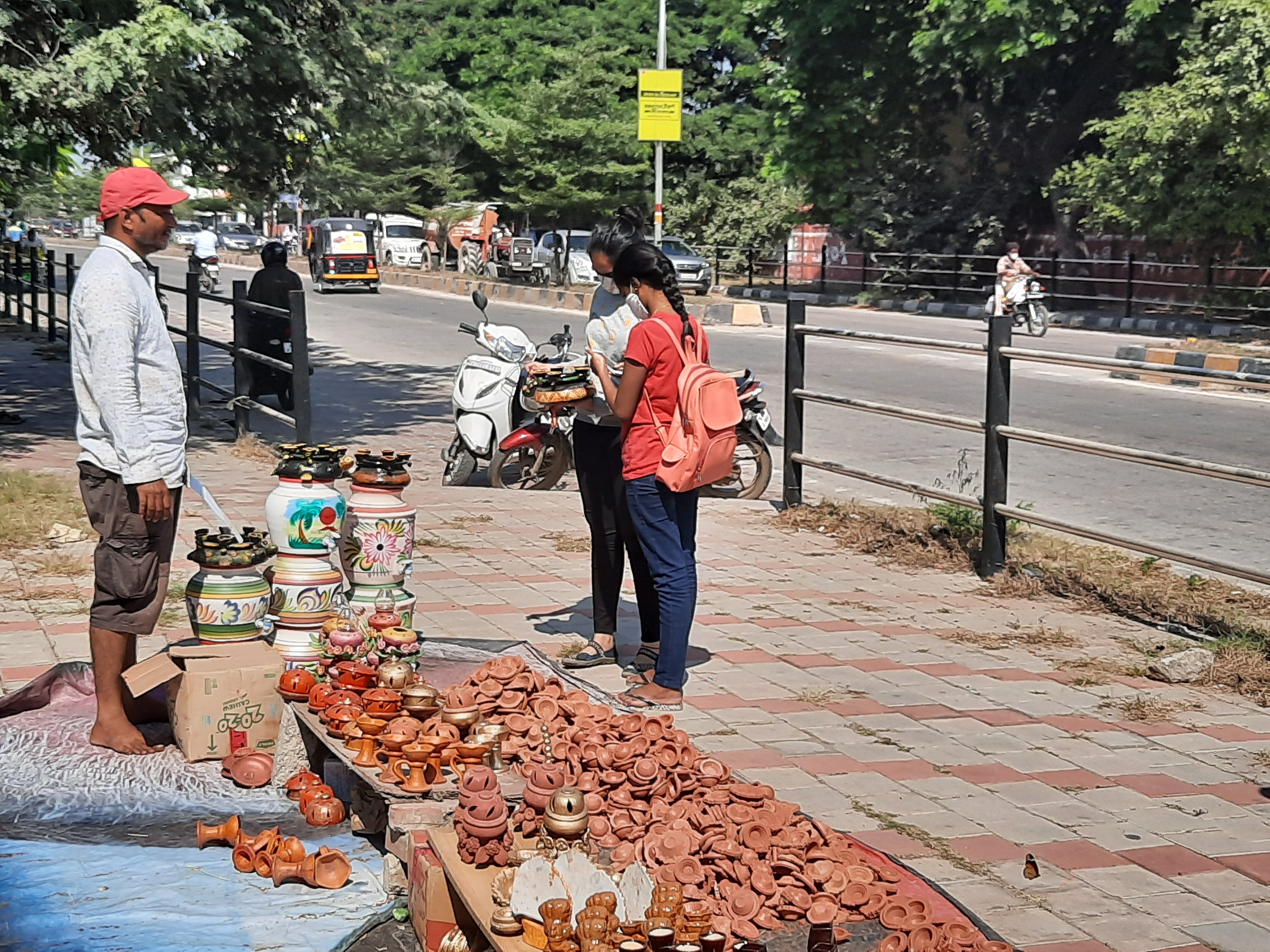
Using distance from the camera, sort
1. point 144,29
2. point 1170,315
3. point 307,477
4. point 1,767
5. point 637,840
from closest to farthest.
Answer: point 637,840 < point 1,767 < point 307,477 < point 144,29 < point 1170,315

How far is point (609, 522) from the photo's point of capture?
612cm

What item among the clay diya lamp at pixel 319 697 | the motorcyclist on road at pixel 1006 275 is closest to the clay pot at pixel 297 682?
the clay diya lamp at pixel 319 697

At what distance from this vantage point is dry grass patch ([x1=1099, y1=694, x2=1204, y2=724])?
224 inches

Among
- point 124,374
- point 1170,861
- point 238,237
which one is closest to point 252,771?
point 124,374

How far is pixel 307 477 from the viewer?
5.42 m

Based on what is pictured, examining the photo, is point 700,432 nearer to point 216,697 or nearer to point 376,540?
point 376,540

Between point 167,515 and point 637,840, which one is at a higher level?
point 167,515

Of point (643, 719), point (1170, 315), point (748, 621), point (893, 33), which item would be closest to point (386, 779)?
point (643, 719)

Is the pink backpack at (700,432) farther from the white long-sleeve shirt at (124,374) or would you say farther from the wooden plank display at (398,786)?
the white long-sleeve shirt at (124,374)

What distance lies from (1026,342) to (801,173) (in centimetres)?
1311

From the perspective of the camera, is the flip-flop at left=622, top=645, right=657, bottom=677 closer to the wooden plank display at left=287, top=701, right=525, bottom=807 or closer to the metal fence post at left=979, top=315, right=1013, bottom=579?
the wooden plank display at left=287, top=701, right=525, bottom=807

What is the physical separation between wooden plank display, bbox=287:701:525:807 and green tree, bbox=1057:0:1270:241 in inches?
888

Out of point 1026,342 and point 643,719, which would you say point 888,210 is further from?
point 643,719

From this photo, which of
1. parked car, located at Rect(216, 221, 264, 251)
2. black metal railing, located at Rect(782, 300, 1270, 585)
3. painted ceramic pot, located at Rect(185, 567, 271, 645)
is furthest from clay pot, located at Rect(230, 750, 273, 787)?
parked car, located at Rect(216, 221, 264, 251)
